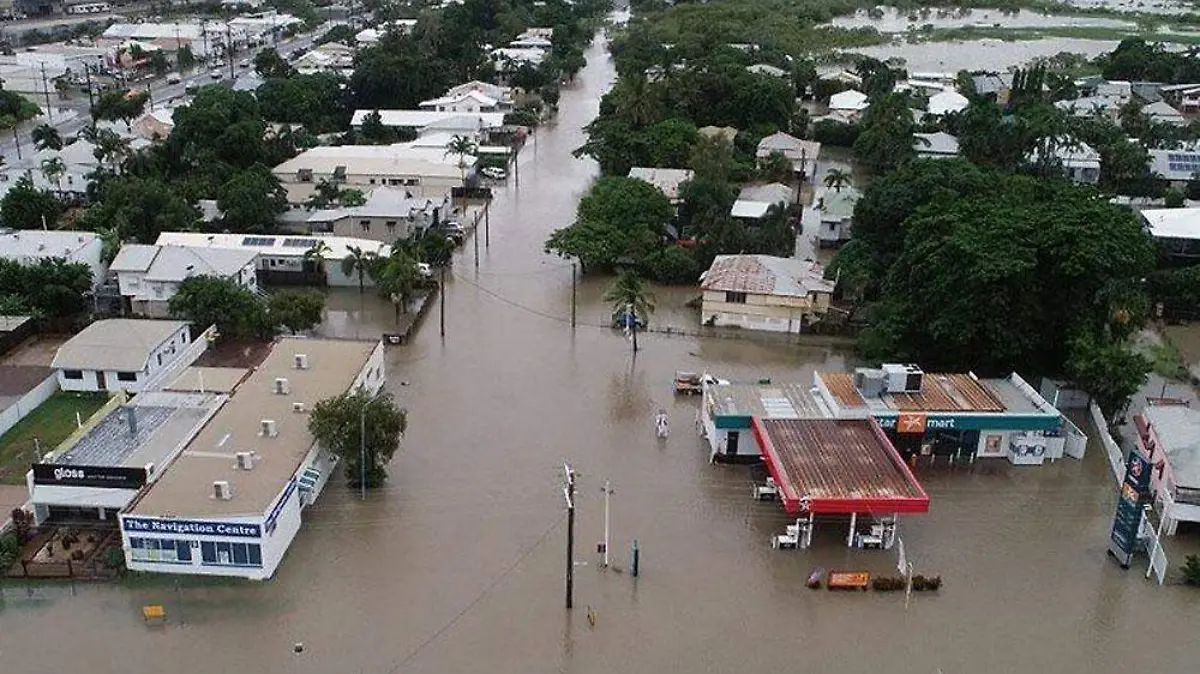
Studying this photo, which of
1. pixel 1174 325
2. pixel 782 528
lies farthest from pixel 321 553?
pixel 1174 325

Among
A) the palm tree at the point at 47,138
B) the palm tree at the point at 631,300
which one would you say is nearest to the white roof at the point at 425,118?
the palm tree at the point at 47,138

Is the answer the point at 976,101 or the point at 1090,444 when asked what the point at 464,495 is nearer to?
the point at 1090,444

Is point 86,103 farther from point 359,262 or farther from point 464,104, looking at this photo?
point 359,262

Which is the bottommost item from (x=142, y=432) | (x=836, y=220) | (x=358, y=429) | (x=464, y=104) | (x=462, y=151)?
(x=142, y=432)

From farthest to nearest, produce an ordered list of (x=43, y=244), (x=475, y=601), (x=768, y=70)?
A: (x=768, y=70) < (x=43, y=244) < (x=475, y=601)

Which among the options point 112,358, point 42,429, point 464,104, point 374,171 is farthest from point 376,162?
point 42,429

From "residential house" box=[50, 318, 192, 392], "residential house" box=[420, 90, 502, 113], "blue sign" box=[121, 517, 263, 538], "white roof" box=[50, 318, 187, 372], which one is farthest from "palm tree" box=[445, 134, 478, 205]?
"blue sign" box=[121, 517, 263, 538]

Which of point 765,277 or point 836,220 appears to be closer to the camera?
point 765,277
